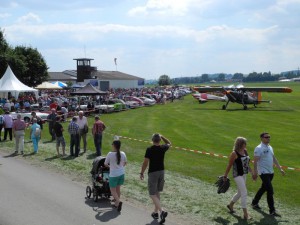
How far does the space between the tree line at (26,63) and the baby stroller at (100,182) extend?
4356cm

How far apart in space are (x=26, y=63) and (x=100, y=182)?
47904 millimetres

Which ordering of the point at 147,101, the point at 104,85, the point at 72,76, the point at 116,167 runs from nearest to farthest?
the point at 116,167 < the point at 147,101 < the point at 104,85 < the point at 72,76

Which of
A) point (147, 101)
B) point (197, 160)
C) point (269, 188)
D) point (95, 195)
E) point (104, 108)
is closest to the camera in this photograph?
point (269, 188)

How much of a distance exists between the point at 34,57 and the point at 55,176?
48193mm

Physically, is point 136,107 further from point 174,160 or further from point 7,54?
point 174,160

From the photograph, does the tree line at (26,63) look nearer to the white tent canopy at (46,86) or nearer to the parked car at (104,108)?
the white tent canopy at (46,86)

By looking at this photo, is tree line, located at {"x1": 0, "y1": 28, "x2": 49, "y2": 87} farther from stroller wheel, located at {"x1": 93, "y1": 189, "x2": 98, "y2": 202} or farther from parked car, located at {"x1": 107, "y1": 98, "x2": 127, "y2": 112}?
stroller wheel, located at {"x1": 93, "y1": 189, "x2": 98, "y2": 202}

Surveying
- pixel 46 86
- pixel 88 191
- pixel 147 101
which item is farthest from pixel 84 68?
pixel 88 191

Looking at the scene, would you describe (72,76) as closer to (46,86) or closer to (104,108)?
(46,86)

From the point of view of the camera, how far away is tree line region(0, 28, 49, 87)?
5114cm

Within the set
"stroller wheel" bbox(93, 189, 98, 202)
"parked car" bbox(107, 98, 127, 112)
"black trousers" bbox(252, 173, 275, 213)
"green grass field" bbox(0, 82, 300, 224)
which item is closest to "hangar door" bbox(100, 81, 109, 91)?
"parked car" bbox(107, 98, 127, 112)

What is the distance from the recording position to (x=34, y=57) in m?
58.2

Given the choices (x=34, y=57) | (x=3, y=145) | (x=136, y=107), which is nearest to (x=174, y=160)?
(x=3, y=145)

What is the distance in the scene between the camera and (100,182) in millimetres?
10219
